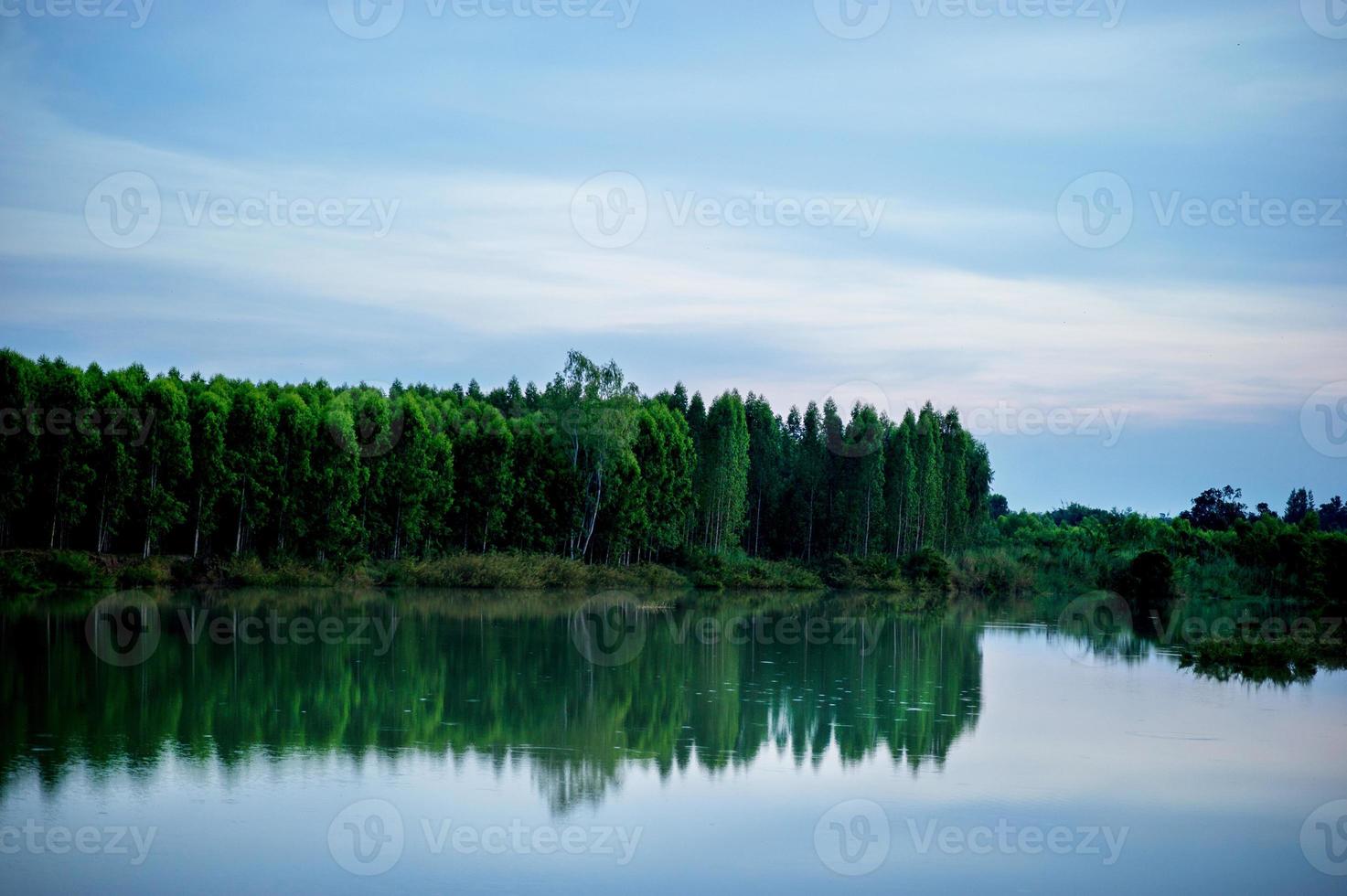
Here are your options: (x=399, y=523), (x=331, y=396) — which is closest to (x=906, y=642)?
(x=399, y=523)

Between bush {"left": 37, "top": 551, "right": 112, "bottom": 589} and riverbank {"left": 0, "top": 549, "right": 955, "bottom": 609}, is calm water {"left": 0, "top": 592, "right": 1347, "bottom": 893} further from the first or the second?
riverbank {"left": 0, "top": 549, "right": 955, "bottom": 609}

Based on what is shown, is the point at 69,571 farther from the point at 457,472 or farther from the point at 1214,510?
the point at 1214,510

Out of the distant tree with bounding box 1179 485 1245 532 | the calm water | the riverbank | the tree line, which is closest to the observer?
the calm water

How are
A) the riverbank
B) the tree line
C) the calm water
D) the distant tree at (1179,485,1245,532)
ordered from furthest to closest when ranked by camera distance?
the distant tree at (1179,485,1245,532) < the tree line < the riverbank < the calm water

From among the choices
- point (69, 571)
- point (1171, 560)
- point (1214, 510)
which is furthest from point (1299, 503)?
point (69, 571)

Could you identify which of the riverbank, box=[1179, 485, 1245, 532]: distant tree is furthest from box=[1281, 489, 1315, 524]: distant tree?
the riverbank

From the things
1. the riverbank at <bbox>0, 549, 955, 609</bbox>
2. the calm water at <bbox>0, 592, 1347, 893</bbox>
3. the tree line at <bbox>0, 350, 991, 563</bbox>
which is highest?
the tree line at <bbox>0, 350, 991, 563</bbox>

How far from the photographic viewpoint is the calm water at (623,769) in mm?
9500

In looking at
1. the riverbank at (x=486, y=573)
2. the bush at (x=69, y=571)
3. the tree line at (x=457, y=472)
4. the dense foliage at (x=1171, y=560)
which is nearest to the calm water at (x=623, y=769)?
the bush at (x=69, y=571)

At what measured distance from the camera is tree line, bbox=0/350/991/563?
3219 cm

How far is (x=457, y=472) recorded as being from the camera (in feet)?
143

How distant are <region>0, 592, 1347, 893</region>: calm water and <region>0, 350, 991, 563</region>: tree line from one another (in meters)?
9.45

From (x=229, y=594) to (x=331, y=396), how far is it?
1397 centimetres

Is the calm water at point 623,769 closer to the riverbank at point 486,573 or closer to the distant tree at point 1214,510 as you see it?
the riverbank at point 486,573
